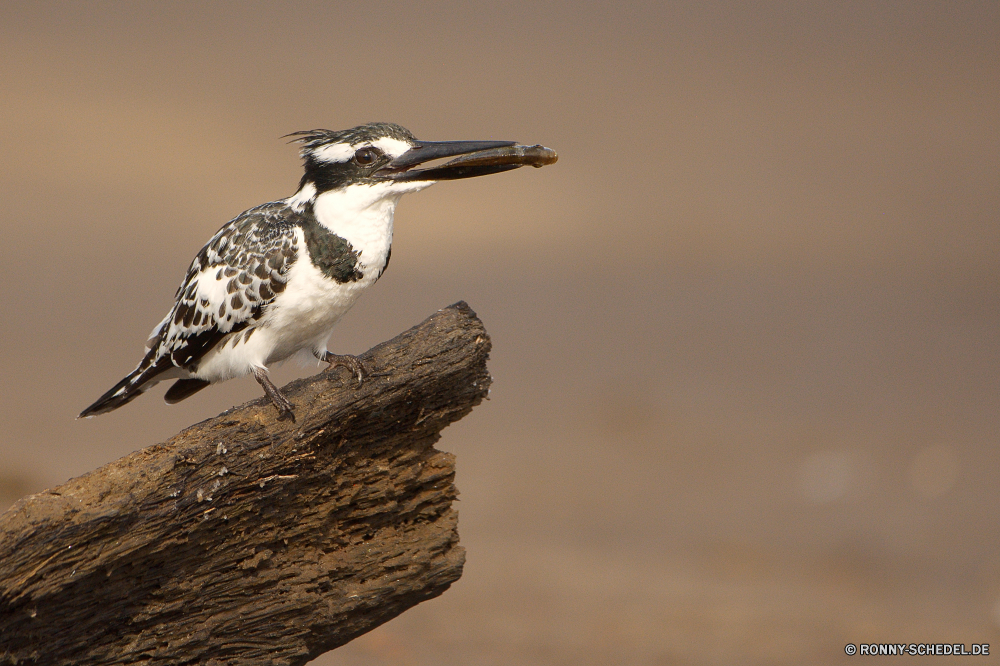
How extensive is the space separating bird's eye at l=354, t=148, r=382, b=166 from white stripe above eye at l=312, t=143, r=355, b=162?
29 mm

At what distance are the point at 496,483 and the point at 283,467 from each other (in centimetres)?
628

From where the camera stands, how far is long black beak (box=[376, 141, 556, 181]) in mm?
4363

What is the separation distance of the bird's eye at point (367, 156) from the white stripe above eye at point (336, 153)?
0.03 metres

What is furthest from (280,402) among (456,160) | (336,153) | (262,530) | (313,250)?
(456,160)

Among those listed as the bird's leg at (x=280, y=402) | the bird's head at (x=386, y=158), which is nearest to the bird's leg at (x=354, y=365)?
the bird's leg at (x=280, y=402)

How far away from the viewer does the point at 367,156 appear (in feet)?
14.4

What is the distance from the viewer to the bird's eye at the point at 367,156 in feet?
14.4

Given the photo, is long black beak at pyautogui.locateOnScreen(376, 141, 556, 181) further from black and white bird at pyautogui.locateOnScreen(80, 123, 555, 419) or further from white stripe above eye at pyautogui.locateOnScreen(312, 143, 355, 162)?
white stripe above eye at pyautogui.locateOnScreen(312, 143, 355, 162)

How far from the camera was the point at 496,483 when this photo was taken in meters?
10.3

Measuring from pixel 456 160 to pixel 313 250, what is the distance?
716mm

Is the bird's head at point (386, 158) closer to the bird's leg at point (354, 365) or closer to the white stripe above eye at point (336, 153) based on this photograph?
the white stripe above eye at point (336, 153)

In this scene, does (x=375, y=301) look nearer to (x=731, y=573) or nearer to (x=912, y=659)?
(x=731, y=573)

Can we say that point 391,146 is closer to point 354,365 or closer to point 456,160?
point 456,160

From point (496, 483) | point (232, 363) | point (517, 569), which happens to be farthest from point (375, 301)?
point (232, 363)
